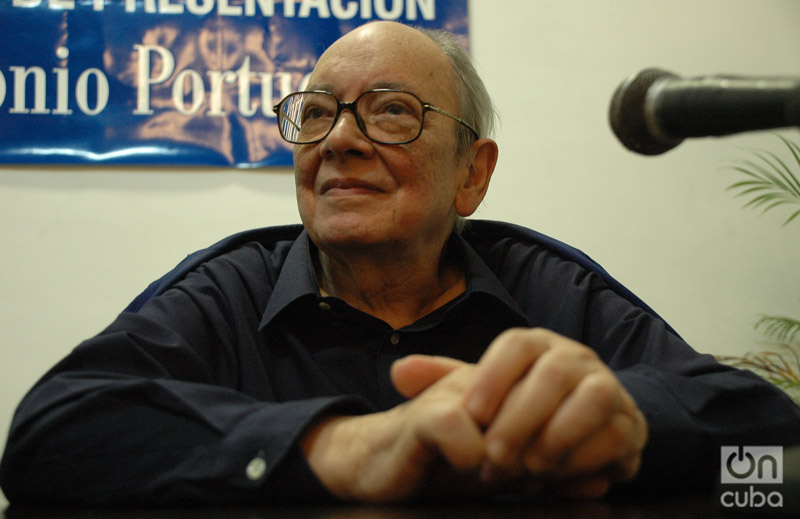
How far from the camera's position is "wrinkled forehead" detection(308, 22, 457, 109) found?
1.38 meters

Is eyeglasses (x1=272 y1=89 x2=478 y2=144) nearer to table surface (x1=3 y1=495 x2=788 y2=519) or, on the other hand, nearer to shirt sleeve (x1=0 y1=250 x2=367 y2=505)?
shirt sleeve (x1=0 y1=250 x2=367 y2=505)

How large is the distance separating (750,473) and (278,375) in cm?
77

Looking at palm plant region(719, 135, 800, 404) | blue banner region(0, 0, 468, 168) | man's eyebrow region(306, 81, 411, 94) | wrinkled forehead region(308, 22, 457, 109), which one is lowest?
palm plant region(719, 135, 800, 404)

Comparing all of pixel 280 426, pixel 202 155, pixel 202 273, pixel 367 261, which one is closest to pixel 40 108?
pixel 202 155

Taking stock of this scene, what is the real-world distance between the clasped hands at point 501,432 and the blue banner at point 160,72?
76.8 inches

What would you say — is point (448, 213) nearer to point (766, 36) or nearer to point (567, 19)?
point (567, 19)

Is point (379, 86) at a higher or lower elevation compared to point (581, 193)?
higher

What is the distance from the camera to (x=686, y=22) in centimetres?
277

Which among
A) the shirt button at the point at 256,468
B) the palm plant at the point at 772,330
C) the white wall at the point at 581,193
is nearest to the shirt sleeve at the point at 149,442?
the shirt button at the point at 256,468

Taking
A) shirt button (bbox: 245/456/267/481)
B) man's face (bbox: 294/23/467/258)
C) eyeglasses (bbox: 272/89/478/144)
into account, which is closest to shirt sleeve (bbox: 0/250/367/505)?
shirt button (bbox: 245/456/267/481)

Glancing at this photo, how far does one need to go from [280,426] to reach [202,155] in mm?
1932

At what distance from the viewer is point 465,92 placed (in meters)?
1.54

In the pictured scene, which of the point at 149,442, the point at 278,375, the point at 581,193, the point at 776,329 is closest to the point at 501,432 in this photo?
the point at 149,442

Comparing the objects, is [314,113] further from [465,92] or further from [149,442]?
[149,442]
